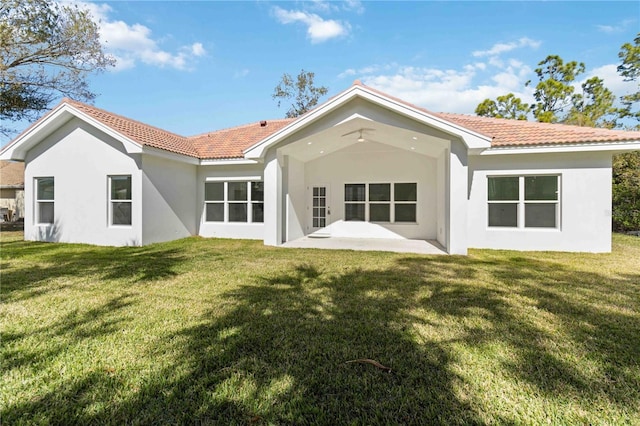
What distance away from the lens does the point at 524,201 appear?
1061cm

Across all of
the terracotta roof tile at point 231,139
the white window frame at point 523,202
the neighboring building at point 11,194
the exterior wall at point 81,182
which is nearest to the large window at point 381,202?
the white window frame at point 523,202

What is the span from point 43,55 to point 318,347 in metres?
20.6

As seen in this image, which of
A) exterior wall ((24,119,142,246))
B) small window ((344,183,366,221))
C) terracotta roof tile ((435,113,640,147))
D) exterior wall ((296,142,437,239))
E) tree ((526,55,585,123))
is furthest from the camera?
tree ((526,55,585,123))

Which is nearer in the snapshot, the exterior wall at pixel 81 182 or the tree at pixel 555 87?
the exterior wall at pixel 81 182

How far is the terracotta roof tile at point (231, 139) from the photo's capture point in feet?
44.1

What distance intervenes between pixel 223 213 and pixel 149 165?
3.66m

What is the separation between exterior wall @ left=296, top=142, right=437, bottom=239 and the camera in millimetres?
13562

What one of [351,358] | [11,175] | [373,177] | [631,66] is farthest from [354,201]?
[11,175]

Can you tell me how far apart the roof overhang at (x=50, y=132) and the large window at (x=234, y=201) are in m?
3.91

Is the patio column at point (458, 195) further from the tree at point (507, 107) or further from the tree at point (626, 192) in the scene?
the tree at point (507, 107)

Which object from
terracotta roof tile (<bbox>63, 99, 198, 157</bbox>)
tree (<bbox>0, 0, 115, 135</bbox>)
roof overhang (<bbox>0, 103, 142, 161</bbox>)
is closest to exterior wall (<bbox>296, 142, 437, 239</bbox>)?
terracotta roof tile (<bbox>63, 99, 198, 157</bbox>)

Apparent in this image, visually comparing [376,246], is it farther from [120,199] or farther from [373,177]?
[120,199]

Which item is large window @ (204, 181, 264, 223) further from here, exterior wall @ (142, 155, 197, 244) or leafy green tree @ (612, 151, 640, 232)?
leafy green tree @ (612, 151, 640, 232)

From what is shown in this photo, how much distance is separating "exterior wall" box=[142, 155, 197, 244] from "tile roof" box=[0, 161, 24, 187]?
77.2ft
